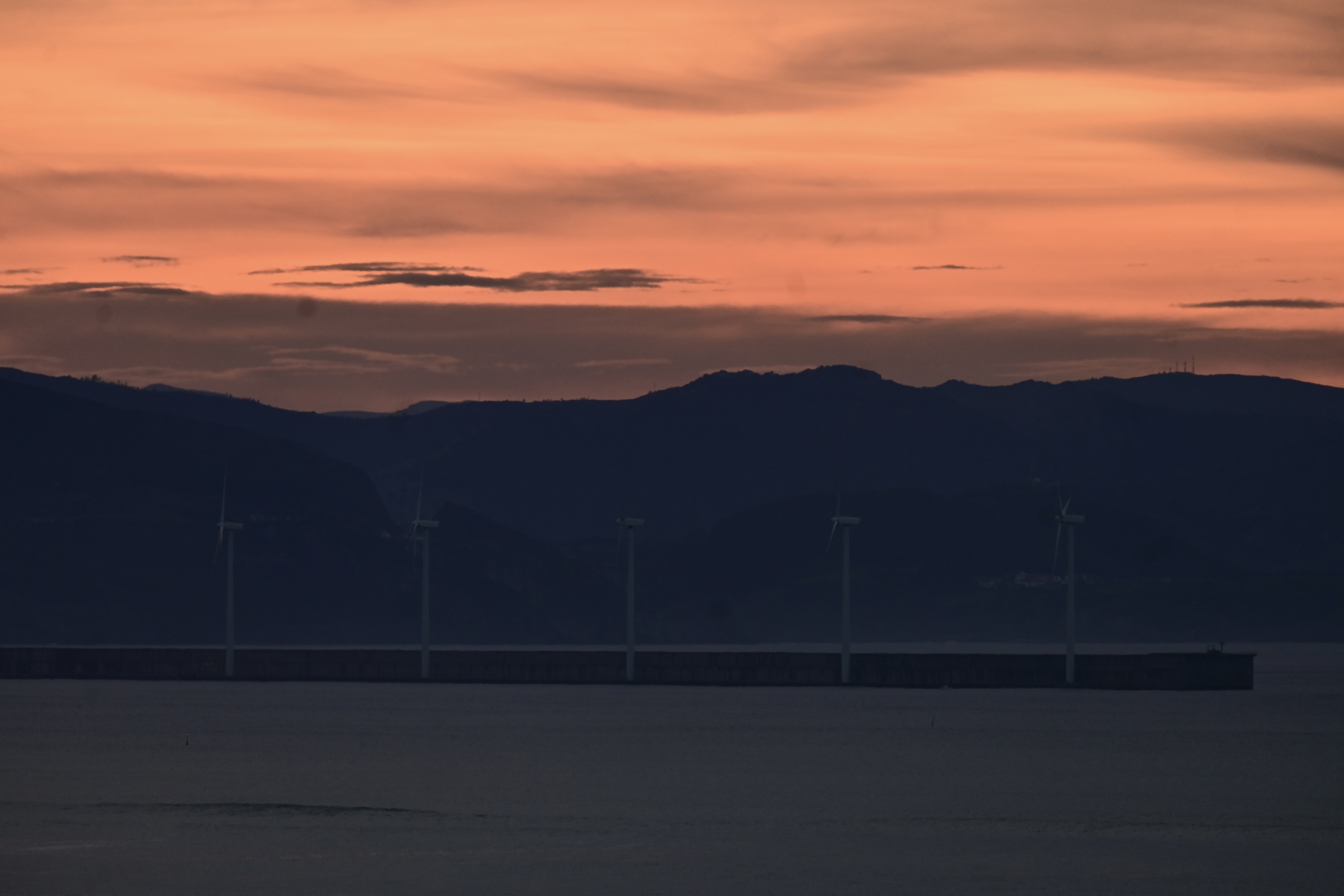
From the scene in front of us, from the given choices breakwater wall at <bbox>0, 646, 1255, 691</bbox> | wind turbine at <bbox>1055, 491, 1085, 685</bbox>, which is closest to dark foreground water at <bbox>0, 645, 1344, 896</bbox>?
wind turbine at <bbox>1055, 491, 1085, 685</bbox>

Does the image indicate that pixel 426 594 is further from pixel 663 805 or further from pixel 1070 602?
pixel 663 805

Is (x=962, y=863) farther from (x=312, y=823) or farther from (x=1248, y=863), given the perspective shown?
(x=312, y=823)

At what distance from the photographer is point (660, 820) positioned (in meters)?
67.8

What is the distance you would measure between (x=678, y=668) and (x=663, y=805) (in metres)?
109

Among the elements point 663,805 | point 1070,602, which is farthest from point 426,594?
point 663,805

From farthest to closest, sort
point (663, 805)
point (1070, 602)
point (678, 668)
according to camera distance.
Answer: point (678, 668), point (1070, 602), point (663, 805)

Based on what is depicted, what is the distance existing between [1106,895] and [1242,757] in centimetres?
6099

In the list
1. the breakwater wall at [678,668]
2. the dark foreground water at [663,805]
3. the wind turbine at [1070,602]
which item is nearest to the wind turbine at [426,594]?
the breakwater wall at [678,668]

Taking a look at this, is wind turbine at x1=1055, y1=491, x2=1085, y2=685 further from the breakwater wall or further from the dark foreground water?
the dark foreground water

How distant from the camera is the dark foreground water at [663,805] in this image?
51.7m

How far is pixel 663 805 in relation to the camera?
7369cm

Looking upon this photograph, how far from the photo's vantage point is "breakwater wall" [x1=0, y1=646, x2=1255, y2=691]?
169375 mm

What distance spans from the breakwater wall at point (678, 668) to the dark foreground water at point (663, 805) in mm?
26539

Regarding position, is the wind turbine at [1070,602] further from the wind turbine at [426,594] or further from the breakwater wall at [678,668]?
the wind turbine at [426,594]
